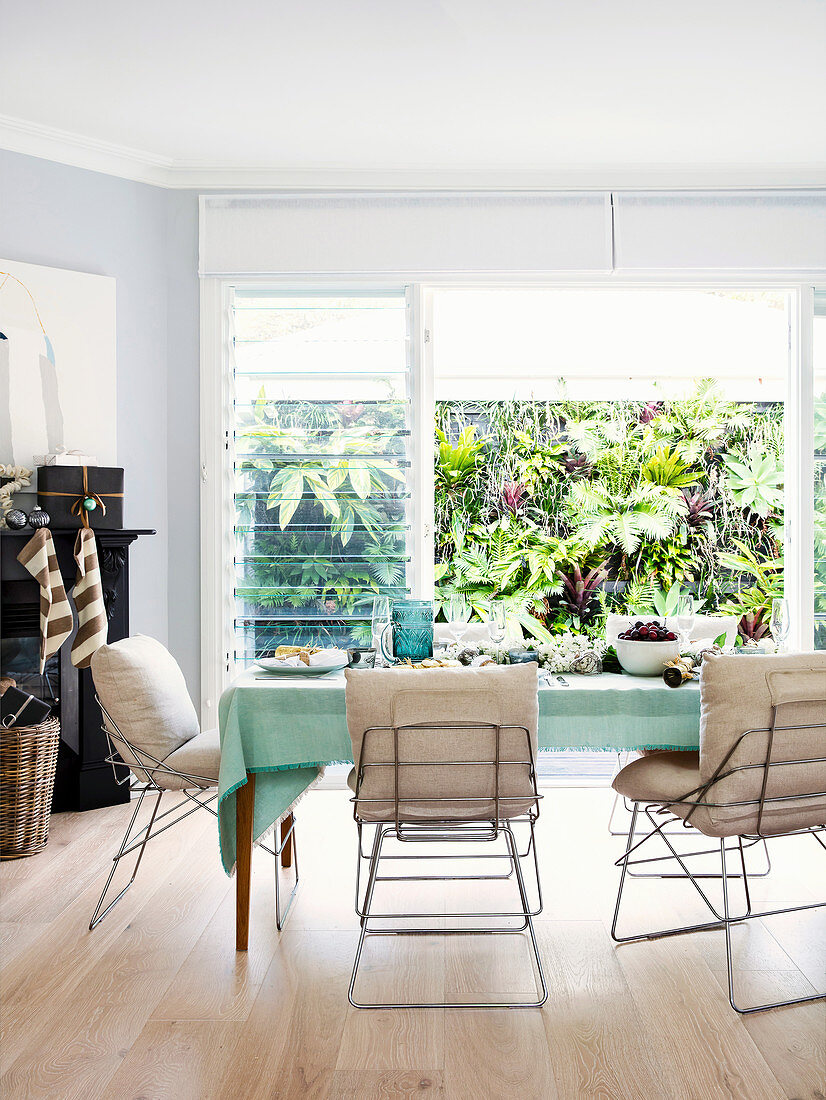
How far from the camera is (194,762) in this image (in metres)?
2.57

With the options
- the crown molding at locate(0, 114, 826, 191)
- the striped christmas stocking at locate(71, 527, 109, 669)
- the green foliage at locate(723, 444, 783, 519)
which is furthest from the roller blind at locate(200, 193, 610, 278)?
the green foliage at locate(723, 444, 783, 519)

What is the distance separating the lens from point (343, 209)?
13.5ft

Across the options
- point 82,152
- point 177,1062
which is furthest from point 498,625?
point 82,152

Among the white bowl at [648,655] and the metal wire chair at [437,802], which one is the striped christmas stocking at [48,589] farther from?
the white bowl at [648,655]

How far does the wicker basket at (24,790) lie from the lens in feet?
10.4

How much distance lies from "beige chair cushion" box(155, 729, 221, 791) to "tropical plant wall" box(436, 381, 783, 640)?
13.0ft

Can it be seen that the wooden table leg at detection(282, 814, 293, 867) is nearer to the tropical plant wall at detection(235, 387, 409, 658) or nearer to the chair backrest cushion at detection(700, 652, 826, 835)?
the tropical plant wall at detection(235, 387, 409, 658)

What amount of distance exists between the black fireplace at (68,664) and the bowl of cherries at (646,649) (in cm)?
213

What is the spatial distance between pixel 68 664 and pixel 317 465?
1420 millimetres

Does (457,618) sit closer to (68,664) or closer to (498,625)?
(498,625)

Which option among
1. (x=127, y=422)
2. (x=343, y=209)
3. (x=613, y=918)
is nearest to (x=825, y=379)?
(x=343, y=209)

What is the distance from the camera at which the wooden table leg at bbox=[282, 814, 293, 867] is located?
2943mm

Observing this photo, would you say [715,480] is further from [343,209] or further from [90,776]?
[90,776]

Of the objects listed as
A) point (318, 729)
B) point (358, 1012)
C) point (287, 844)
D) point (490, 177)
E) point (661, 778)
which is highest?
point (490, 177)
